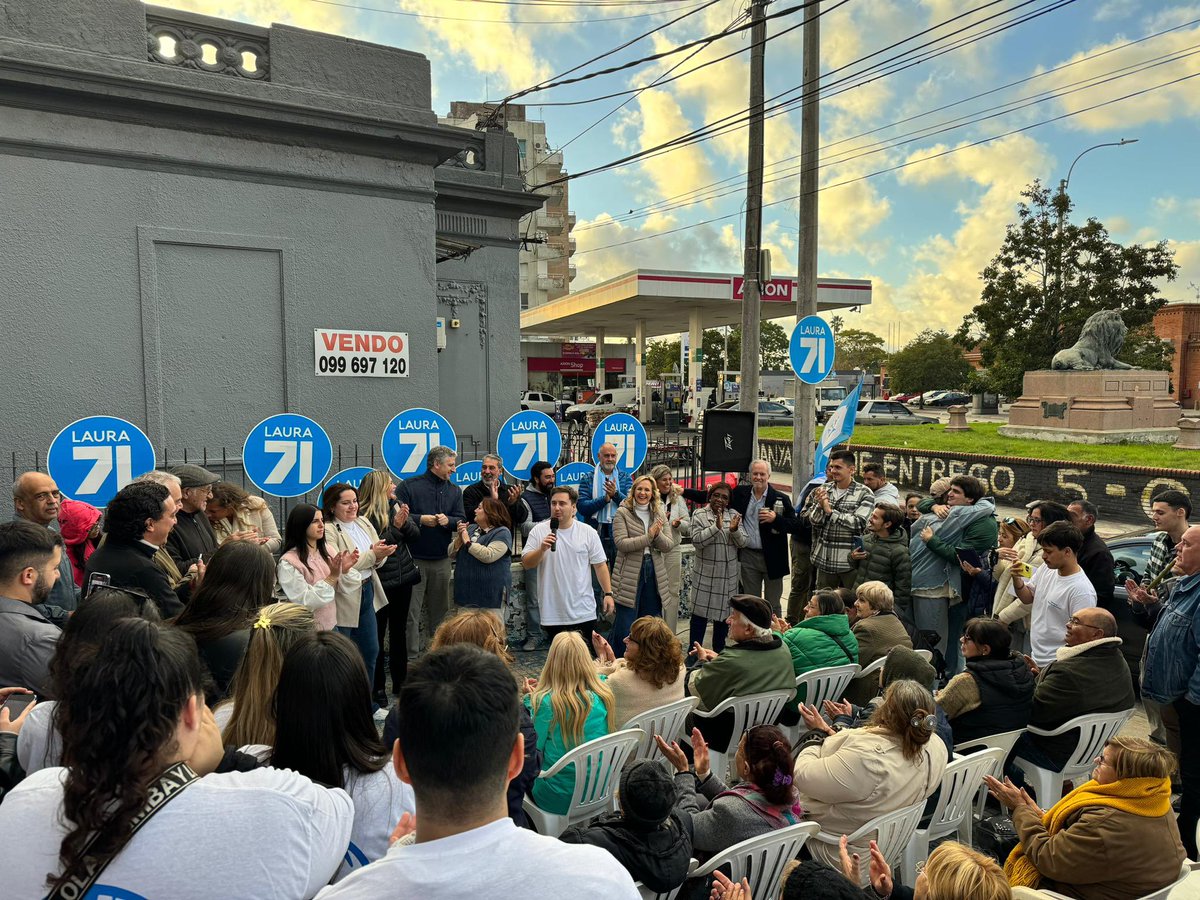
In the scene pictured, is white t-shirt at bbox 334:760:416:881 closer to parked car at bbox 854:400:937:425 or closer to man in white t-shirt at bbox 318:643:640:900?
man in white t-shirt at bbox 318:643:640:900

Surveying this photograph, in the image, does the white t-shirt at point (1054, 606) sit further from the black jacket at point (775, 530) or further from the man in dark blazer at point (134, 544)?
the man in dark blazer at point (134, 544)

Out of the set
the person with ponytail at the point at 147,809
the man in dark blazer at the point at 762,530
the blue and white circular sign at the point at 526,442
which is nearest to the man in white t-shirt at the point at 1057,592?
the man in dark blazer at the point at 762,530

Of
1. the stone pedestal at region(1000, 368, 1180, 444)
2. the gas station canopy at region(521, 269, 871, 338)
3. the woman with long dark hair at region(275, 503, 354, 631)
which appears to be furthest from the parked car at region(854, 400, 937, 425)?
the woman with long dark hair at region(275, 503, 354, 631)

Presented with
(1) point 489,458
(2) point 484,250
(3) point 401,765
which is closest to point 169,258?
(1) point 489,458

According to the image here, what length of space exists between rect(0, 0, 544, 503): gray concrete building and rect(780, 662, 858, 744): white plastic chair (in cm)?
688

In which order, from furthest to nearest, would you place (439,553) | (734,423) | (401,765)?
(734,423)
(439,553)
(401,765)

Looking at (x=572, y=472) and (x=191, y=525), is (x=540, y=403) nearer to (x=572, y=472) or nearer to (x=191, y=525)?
(x=572, y=472)

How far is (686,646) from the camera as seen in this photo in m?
7.81

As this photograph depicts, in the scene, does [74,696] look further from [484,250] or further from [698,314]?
[698,314]

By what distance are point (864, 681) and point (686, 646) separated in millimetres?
3163

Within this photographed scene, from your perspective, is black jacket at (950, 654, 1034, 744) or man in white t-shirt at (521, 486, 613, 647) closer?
black jacket at (950, 654, 1034, 744)

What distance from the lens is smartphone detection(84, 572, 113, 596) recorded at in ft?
12.5

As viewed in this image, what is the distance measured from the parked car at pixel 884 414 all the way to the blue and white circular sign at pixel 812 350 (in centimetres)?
2843

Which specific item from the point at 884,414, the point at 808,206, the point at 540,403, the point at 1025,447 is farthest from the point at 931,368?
the point at 808,206
